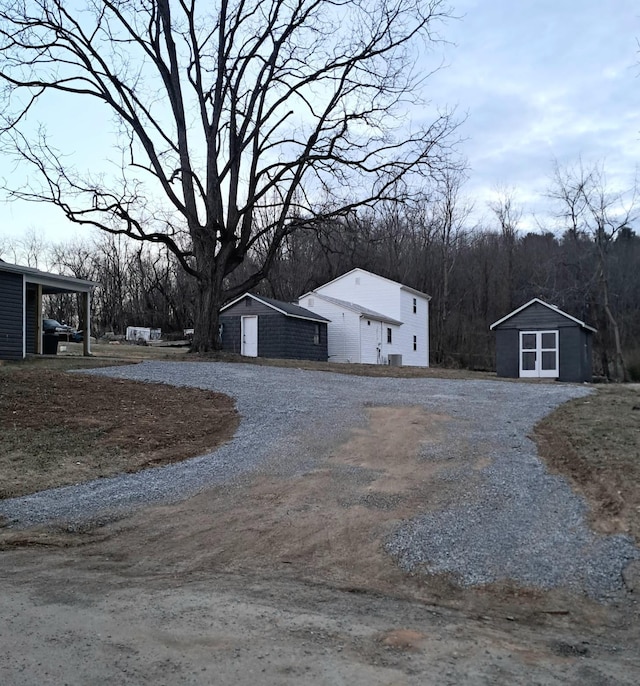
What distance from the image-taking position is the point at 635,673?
329cm

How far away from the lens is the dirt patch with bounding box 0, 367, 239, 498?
863 cm

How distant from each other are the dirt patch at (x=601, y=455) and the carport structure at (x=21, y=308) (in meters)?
15.2

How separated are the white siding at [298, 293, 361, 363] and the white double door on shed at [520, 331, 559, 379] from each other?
9.25 m

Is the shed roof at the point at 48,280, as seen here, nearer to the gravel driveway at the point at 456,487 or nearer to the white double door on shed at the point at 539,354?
the gravel driveway at the point at 456,487

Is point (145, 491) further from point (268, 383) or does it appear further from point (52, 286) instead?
point (52, 286)

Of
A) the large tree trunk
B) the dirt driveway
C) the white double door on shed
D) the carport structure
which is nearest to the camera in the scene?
the dirt driveway

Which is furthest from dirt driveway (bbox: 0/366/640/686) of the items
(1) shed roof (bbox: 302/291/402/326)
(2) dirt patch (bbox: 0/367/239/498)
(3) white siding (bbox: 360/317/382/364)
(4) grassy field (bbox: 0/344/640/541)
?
(1) shed roof (bbox: 302/291/402/326)

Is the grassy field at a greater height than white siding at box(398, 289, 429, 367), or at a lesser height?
lesser

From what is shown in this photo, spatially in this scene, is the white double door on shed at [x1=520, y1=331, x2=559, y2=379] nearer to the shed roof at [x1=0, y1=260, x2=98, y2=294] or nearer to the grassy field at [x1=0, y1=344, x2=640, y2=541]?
the grassy field at [x1=0, y1=344, x2=640, y2=541]

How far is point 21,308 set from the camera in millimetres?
19766

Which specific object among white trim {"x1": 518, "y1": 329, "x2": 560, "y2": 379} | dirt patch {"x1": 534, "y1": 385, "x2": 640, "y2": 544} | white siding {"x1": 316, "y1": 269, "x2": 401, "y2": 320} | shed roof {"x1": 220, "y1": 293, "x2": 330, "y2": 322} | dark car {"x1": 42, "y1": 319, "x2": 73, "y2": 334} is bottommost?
dirt patch {"x1": 534, "y1": 385, "x2": 640, "y2": 544}

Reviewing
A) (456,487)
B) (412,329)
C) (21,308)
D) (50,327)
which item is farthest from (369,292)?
(456,487)

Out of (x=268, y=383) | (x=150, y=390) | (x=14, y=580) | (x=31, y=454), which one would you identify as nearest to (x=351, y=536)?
(x=14, y=580)

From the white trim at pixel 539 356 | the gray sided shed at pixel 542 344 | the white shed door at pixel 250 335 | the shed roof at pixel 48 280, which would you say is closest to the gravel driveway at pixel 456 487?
the shed roof at pixel 48 280
